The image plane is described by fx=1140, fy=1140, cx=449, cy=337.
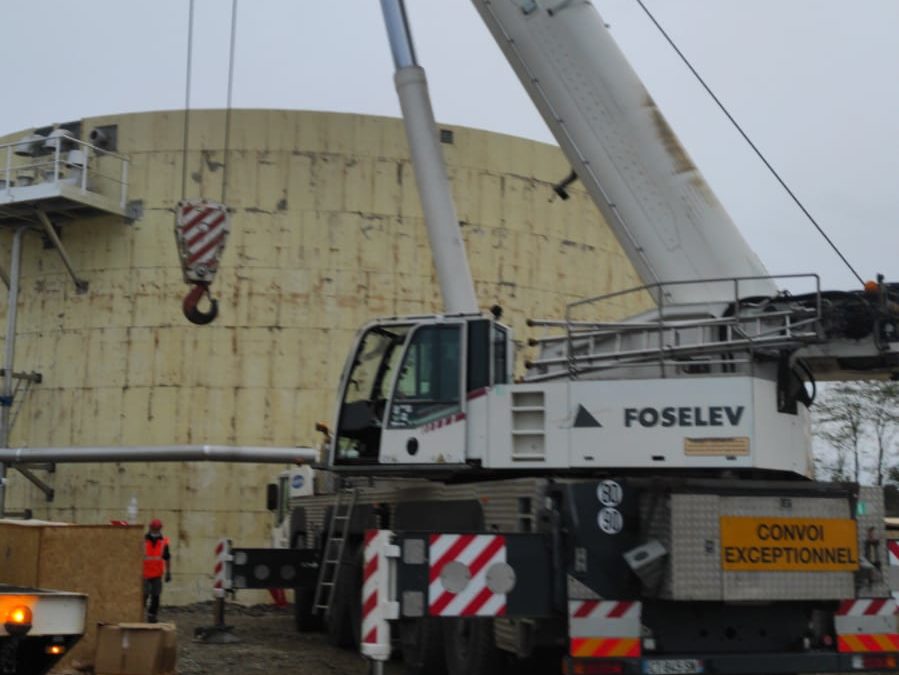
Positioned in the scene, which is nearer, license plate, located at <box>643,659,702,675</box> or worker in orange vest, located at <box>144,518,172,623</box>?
license plate, located at <box>643,659,702,675</box>

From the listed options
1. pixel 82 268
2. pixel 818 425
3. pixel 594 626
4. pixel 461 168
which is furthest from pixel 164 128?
pixel 818 425

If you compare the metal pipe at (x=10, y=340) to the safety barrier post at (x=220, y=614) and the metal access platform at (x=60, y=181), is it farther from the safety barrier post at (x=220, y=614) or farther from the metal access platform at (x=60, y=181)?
the safety barrier post at (x=220, y=614)

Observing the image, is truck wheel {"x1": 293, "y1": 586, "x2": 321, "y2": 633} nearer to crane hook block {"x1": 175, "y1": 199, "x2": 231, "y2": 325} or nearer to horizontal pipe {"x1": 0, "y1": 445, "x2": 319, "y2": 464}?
horizontal pipe {"x1": 0, "y1": 445, "x2": 319, "y2": 464}

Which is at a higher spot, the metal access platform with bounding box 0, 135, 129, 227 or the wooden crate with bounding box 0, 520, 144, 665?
the metal access platform with bounding box 0, 135, 129, 227

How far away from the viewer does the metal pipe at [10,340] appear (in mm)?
20594

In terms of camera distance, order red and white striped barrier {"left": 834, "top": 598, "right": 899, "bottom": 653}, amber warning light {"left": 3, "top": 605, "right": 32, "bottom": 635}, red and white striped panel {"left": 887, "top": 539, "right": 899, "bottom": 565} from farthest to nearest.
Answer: red and white striped panel {"left": 887, "top": 539, "right": 899, "bottom": 565} < red and white striped barrier {"left": 834, "top": 598, "right": 899, "bottom": 653} < amber warning light {"left": 3, "top": 605, "right": 32, "bottom": 635}

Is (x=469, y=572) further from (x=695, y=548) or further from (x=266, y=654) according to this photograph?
(x=266, y=654)

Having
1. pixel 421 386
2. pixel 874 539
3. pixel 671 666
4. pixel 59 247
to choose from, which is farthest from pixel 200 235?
pixel 59 247

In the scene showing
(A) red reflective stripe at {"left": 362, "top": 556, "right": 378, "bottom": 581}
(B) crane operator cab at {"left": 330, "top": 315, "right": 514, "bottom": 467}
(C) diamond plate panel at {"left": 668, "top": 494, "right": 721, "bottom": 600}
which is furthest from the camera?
(B) crane operator cab at {"left": 330, "top": 315, "right": 514, "bottom": 467}

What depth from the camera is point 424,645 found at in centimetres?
1074

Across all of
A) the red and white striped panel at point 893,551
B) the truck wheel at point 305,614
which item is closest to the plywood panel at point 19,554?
the truck wheel at point 305,614

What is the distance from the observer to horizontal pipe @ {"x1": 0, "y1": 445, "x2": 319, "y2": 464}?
19281 mm

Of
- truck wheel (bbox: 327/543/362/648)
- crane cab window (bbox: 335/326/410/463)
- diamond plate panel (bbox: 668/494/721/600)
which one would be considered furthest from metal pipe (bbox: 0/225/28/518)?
diamond plate panel (bbox: 668/494/721/600)

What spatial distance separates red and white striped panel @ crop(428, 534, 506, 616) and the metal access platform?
1384 centimetres
